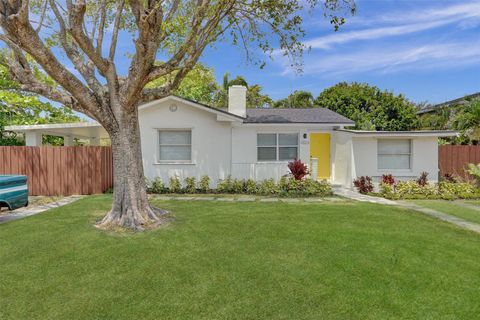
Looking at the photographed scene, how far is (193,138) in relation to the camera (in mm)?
14391

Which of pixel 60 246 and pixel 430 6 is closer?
pixel 60 246

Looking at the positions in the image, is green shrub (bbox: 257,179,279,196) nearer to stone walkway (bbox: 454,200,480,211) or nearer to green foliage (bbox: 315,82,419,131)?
stone walkway (bbox: 454,200,480,211)

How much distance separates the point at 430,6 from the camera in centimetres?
1110

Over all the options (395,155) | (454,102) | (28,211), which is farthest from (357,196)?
(454,102)

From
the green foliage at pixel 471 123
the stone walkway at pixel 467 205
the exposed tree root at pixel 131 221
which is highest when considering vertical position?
the green foliage at pixel 471 123

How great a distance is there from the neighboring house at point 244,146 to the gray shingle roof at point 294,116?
147mm

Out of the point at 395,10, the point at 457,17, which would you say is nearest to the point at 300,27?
the point at 395,10

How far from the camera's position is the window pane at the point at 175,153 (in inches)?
573

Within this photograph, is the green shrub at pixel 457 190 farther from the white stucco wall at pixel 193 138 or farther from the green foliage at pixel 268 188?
the white stucco wall at pixel 193 138

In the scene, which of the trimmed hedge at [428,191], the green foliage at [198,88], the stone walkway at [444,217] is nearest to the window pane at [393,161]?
the trimmed hedge at [428,191]

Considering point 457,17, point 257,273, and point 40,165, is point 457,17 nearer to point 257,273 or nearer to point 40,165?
point 257,273

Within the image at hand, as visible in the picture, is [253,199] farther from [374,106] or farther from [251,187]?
[374,106]

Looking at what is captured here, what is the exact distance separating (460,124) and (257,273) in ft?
60.7

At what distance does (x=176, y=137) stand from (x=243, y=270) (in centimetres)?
1033
